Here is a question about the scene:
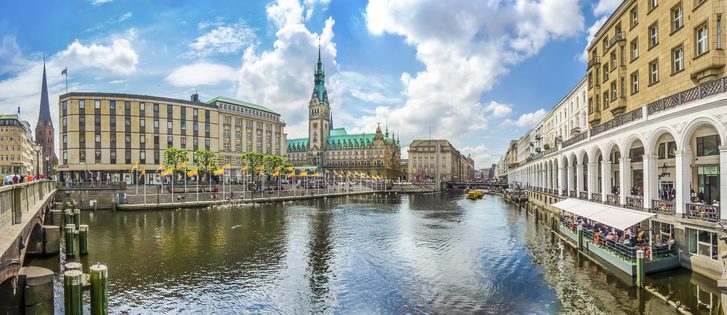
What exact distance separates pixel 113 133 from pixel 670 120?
Result: 11751 centimetres

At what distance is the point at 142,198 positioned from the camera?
7994cm

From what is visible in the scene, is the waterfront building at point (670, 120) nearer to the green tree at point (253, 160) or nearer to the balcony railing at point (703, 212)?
the balcony railing at point (703, 212)

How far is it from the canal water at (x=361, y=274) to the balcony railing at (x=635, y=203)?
5.72 m

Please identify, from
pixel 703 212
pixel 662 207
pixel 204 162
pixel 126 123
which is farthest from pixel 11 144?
pixel 703 212

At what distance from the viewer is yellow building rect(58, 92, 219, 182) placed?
103500 millimetres

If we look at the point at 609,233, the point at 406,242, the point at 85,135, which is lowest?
the point at 406,242

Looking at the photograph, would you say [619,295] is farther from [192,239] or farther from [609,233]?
[192,239]

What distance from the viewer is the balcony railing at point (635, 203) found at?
31359 millimetres

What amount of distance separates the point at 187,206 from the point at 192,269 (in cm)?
5385

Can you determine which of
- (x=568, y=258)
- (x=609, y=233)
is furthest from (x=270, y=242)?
(x=609, y=233)

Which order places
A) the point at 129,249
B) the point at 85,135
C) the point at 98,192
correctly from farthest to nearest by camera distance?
the point at 85,135 → the point at 98,192 → the point at 129,249

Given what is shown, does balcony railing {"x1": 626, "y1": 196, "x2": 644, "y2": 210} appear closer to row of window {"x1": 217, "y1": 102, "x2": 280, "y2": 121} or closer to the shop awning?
the shop awning

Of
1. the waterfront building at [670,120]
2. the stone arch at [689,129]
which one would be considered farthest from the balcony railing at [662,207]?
the stone arch at [689,129]

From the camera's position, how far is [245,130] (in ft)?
456
